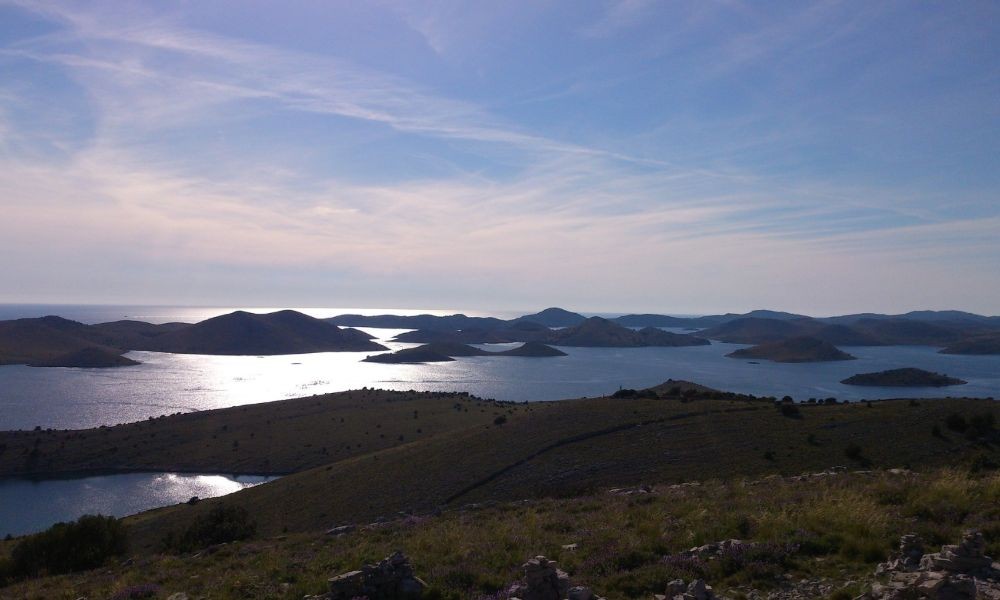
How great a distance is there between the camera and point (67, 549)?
69.1 ft

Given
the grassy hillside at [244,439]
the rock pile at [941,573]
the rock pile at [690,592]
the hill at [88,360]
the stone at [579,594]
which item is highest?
the rock pile at [941,573]

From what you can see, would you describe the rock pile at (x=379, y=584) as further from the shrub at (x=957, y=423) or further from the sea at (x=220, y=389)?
the sea at (x=220, y=389)

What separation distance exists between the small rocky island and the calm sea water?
469 feet

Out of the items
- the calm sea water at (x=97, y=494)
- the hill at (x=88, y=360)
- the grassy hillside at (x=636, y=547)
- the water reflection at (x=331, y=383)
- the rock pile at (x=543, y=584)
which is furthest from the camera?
the hill at (x=88, y=360)

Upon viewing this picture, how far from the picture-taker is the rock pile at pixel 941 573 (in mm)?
7141

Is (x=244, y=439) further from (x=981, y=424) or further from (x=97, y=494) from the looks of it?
(x=981, y=424)

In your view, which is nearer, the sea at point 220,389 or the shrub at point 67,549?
the shrub at point 67,549

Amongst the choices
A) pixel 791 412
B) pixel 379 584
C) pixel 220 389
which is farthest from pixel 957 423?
pixel 220 389

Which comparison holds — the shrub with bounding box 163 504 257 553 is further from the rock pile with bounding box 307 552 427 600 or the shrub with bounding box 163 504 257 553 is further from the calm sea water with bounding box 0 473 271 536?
the calm sea water with bounding box 0 473 271 536

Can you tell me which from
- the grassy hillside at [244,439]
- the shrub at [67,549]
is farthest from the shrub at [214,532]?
the grassy hillside at [244,439]

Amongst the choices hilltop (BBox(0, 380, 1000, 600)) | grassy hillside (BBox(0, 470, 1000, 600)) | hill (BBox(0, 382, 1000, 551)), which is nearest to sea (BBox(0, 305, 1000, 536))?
hilltop (BBox(0, 380, 1000, 600))

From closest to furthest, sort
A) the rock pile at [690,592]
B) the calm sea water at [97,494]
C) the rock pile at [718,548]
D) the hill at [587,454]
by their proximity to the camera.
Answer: the rock pile at [690,592] → the rock pile at [718,548] → the hill at [587,454] → the calm sea water at [97,494]

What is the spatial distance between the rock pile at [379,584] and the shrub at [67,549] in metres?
15.6

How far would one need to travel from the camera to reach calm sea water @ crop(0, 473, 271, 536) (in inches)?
2046
